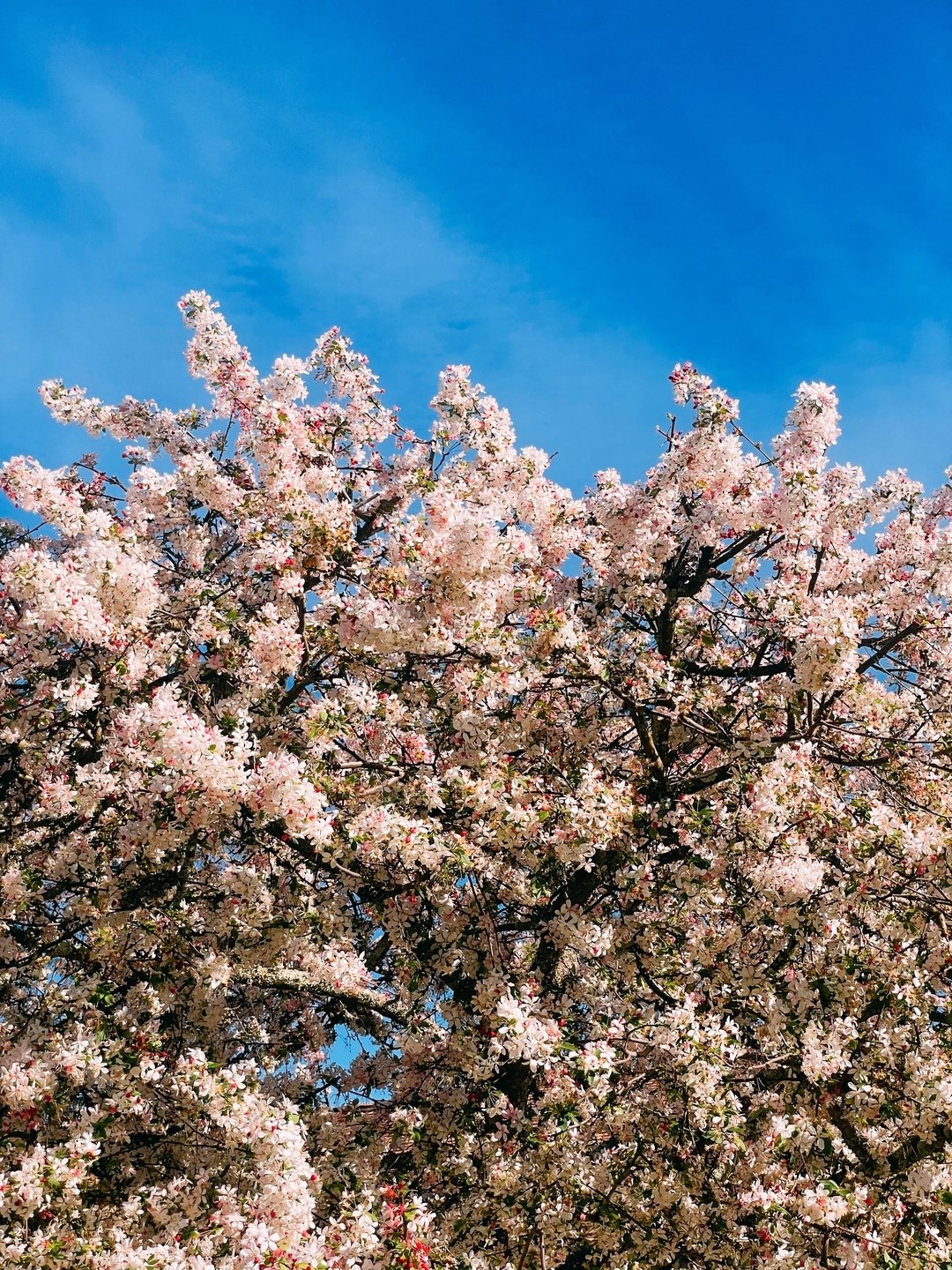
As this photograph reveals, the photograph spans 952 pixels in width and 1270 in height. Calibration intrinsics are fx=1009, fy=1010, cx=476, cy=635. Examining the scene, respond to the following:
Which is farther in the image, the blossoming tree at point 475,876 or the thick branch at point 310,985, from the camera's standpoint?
the thick branch at point 310,985

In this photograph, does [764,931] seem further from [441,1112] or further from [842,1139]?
[441,1112]

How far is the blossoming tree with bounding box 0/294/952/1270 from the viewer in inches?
287

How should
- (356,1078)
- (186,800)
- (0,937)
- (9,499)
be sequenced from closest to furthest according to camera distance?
(186,800) < (0,937) < (9,499) < (356,1078)

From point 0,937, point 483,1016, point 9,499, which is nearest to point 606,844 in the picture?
point 483,1016

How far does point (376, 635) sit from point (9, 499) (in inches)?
170

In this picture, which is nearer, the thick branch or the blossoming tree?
the blossoming tree

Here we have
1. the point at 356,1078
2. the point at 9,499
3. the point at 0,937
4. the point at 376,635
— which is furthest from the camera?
the point at 356,1078

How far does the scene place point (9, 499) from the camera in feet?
32.9

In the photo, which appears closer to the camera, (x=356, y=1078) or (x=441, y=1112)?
(x=441, y=1112)

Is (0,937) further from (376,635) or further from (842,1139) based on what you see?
(842,1139)

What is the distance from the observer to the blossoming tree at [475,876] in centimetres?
730

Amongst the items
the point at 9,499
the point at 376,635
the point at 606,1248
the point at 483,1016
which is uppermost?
the point at 9,499

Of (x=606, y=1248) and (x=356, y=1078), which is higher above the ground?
(x=356, y=1078)

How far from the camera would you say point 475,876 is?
894 centimetres
